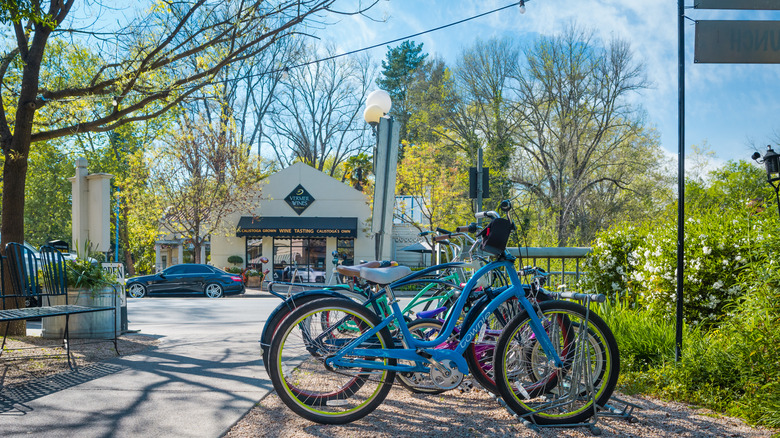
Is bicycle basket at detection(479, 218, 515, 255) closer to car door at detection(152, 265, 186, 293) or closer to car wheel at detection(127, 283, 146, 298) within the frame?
car door at detection(152, 265, 186, 293)

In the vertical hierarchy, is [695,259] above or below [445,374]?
above

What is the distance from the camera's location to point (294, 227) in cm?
2727

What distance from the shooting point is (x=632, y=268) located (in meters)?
5.86

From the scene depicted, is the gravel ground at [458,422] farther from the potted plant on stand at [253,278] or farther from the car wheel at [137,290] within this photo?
the potted plant on stand at [253,278]

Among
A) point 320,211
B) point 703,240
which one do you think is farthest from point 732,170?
point 703,240

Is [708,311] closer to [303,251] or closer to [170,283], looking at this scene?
[170,283]

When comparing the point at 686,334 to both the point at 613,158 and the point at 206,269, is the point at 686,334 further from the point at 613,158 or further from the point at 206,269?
the point at 613,158

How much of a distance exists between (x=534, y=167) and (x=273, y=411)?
26355 mm

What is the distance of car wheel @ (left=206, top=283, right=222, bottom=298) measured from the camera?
771 inches

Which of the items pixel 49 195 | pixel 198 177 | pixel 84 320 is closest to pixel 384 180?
pixel 84 320

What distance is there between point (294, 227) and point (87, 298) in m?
21.0

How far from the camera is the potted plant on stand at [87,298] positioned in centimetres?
632

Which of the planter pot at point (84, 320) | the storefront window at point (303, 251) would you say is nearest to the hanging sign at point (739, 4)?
the planter pot at point (84, 320)

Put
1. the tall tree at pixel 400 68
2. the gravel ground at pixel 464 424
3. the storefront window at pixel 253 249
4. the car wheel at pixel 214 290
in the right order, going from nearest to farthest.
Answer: the gravel ground at pixel 464 424
the car wheel at pixel 214 290
the storefront window at pixel 253 249
the tall tree at pixel 400 68
